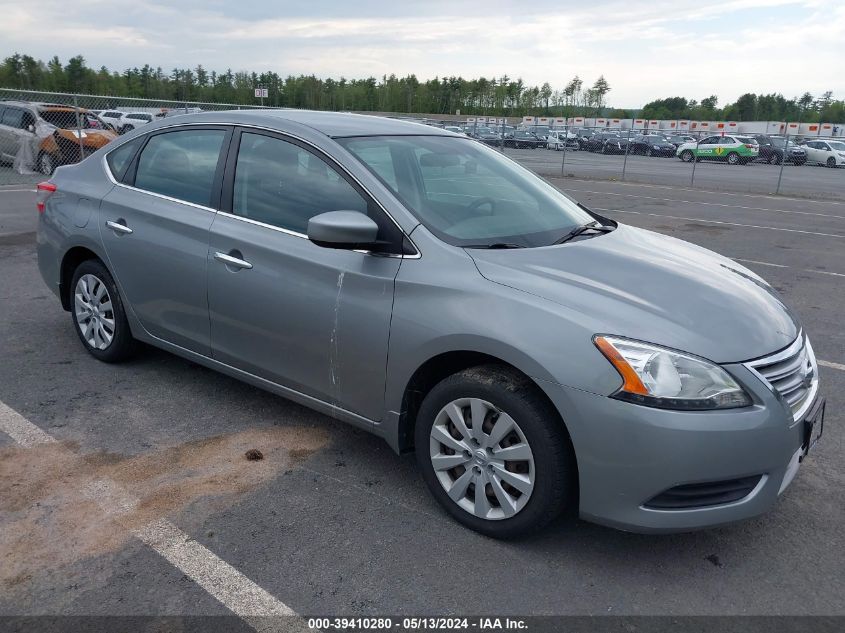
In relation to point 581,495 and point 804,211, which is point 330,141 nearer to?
point 581,495

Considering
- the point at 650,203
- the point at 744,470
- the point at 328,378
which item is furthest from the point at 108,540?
the point at 650,203

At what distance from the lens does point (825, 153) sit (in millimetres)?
35094

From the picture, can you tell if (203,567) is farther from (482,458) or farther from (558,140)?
(558,140)

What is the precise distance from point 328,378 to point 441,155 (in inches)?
55.5

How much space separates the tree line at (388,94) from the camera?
7812cm

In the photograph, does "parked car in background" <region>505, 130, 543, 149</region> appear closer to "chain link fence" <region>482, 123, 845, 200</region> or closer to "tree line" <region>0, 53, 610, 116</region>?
"chain link fence" <region>482, 123, 845, 200</region>

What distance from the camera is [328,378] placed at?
351cm

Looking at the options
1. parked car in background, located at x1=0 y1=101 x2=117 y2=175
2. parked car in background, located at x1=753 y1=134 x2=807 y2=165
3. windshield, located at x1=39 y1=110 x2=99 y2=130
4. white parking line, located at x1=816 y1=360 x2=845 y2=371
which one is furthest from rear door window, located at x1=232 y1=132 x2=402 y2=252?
parked car in background, located at x1=753 y1=134 x2=807 y2=165

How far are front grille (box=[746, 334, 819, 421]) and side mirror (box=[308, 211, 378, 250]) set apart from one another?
162 cm

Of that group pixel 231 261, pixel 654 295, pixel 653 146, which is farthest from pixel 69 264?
pixel 653 146

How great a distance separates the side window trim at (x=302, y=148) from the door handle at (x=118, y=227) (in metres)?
0.79

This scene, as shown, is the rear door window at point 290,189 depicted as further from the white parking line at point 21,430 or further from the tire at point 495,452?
the white parking line at point 21,430

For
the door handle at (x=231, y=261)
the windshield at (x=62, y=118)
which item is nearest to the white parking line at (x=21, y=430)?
the door handle at (x=231, y=261)

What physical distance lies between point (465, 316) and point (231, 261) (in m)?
1.46
